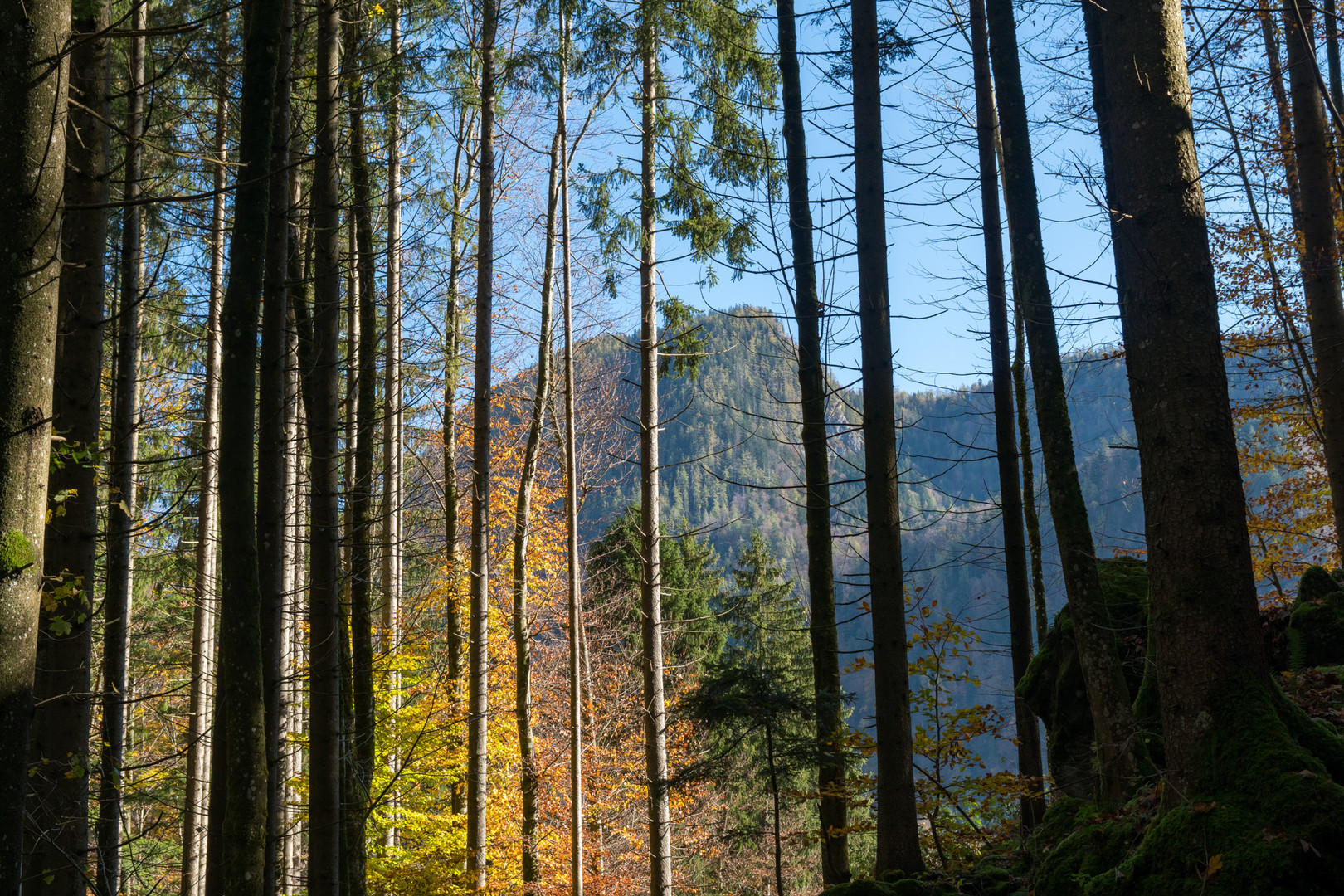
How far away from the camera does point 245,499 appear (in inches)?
160

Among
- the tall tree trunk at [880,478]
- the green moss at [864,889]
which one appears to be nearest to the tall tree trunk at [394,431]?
the tall tree trunk at [880,478]

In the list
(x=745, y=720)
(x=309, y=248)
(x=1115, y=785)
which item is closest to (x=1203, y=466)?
(x=1115, y=785)

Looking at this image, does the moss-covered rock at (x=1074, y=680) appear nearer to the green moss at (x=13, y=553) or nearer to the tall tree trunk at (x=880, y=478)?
the tall tree trunk at (x=880, y=478)

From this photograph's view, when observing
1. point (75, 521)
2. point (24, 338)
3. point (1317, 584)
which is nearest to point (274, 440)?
point (75, 521)

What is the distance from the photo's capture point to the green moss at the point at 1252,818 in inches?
108

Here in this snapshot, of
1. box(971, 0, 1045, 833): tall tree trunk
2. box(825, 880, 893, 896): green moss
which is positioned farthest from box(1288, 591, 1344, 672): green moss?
box(825, 880, 893, 896): green moss

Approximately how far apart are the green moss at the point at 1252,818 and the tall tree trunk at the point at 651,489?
4.87 m

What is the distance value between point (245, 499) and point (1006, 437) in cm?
774

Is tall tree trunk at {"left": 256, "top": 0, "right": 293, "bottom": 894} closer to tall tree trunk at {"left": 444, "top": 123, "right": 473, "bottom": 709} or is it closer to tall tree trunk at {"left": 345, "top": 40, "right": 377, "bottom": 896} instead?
tall tree trunk at {"left": 345, "top": 40, "right": 377, "bottom": 896}

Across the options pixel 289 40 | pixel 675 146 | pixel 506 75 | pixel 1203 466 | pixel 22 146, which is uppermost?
pixel 506 75

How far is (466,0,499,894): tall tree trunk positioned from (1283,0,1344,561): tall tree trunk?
8572mm

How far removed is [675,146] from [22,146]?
778 cm

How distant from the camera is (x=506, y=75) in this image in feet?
31.3

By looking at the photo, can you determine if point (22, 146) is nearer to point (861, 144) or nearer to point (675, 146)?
point (861, 144)
